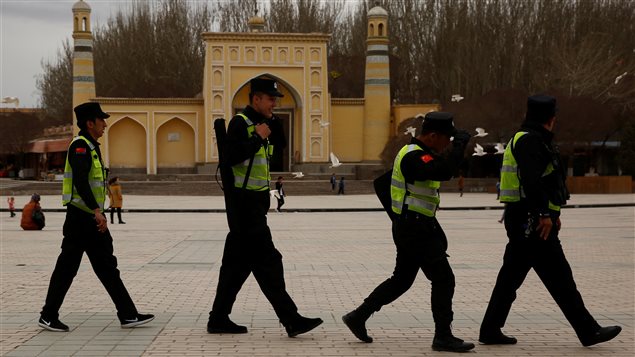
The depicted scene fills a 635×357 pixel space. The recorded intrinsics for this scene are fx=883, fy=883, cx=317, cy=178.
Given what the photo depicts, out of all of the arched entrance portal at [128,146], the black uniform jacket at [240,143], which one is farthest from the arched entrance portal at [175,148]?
the black uniform jacket at [240,143]

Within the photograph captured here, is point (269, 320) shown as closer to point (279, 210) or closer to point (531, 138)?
point (531, 138)

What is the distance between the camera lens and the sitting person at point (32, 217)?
18938mm

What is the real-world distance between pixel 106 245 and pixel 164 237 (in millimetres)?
10018

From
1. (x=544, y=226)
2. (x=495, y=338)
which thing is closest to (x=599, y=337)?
(x=495, y=338)

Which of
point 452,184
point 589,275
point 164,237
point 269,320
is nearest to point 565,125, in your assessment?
point 452,184

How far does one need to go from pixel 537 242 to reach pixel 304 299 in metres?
2.92

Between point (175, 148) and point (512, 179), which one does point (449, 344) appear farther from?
point (175, 148)

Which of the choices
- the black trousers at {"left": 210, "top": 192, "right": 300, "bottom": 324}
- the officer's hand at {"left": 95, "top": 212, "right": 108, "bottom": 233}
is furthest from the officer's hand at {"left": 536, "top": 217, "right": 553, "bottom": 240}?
the officer's hand at {"left": 95, "top": 212, "right": 108, "bottom": 233}

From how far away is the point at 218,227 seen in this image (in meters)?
20.5

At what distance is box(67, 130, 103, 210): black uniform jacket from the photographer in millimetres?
7059

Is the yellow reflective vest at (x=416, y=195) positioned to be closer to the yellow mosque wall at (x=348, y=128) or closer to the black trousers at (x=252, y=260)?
the black trousers at (x=252, y=260)

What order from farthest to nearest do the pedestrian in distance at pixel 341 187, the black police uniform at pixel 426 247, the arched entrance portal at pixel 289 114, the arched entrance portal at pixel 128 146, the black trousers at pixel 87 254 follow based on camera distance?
the arched entrance portal at pixel 289 114 < the arched entrance portal at pixel 128 146 < the pedestrian in distance at pixel 341 187 < the black trousers at pixel 87 254 < the black police uniform at pixel 426 247

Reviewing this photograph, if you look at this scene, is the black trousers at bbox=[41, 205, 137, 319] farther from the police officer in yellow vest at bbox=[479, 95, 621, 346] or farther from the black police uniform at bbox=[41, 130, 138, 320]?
the police officer in yellow vest at bbox=[479, 95, 621, 346]

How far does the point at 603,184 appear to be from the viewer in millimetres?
41875
